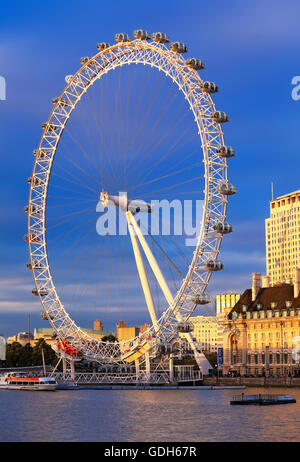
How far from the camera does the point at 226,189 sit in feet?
295

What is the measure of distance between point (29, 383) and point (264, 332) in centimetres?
3602

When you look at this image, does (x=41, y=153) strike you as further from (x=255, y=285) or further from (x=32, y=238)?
(x=255, y=285)

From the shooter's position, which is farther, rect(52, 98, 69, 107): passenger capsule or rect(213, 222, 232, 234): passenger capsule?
rect(52, 98, 69, 107): passenger capsule

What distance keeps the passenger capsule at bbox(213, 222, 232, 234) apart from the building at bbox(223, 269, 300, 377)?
37116 mm

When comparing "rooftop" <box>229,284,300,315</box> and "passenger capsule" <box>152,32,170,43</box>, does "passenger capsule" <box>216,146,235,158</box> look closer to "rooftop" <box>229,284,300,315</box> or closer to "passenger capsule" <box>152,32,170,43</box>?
"passenger capsule" <box>152,32,170,43</box>

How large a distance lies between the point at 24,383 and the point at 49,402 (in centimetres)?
3677

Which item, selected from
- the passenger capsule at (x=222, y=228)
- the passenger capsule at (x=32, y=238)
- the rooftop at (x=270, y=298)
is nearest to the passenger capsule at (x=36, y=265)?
the passenger capsule at (x=32, y=238)

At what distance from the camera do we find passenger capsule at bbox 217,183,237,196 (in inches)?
3543

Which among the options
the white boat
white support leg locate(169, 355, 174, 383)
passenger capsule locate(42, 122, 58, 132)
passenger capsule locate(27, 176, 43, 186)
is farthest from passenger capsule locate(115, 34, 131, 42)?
the white boat

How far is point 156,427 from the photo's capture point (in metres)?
57.7
